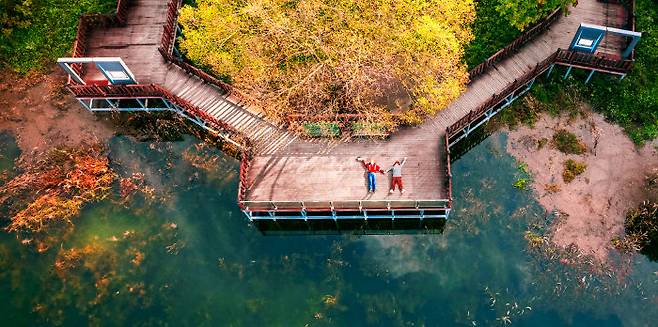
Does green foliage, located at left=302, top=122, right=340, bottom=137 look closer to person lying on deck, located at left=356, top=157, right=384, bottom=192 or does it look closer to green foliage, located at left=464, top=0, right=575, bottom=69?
person lying on deck, located at left=356, top=157, right=384, bottom=192

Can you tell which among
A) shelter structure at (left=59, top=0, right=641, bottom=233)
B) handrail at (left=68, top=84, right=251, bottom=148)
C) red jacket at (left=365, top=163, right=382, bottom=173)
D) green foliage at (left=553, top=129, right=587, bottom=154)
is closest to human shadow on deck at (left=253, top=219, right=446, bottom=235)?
shelter structure at (left=59, top=0, right=641, bottom=233)

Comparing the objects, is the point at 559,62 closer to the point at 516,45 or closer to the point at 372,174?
the point at 516,45

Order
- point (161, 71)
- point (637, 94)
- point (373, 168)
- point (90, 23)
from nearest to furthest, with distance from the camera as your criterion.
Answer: point (373, 168), point (637, 94), point (161, 71), point (90, 23)

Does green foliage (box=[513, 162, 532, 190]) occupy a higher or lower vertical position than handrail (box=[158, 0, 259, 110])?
lower

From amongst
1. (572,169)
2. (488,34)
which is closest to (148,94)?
(488,34)

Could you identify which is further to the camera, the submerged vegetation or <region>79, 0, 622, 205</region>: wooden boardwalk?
the submerged vegetation

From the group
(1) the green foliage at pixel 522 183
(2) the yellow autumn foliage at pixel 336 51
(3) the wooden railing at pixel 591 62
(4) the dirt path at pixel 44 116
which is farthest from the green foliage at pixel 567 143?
(4) the dirt path at pixel 44 116
